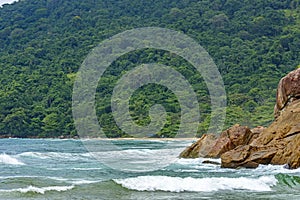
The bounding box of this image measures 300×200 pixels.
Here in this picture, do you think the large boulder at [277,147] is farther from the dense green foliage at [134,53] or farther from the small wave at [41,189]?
the dense green foliage at [134,53]

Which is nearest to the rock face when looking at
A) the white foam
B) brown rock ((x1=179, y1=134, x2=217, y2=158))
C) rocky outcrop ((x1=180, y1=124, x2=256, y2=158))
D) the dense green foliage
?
rocky outcrop ((x1=180, y1=124, x2=256, y2=158))

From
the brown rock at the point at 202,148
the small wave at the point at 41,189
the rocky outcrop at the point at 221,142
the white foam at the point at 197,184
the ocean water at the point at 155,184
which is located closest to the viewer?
the ocean water at the point at 155,184

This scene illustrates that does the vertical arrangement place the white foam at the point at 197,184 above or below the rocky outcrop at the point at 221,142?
below

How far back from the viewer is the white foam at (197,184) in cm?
2088

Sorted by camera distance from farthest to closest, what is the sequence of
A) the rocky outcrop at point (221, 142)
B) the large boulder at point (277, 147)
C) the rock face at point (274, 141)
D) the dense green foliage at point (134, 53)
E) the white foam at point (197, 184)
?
the dense green foliage at point (134, 53) < the rocky outcrop at point (221, 142) < the rock face at point (274, 141) < the large boulder at point (277, 147) < the white foam at point (197, 184)

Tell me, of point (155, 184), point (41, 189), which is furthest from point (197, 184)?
point (41, 189)

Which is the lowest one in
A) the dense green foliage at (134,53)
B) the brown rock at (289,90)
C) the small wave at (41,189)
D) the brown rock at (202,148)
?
the small wave at (41,189)

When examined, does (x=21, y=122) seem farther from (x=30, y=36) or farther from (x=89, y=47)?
(x=30, y=36)

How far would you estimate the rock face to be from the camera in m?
26.2

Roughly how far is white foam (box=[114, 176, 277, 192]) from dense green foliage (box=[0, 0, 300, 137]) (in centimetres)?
5711

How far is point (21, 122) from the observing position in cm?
9881

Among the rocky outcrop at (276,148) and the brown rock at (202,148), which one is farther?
the brown rock at (202,148)

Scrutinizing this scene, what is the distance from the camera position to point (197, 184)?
70.7ft

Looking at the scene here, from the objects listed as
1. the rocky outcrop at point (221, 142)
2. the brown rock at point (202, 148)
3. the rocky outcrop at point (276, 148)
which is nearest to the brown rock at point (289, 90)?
the rocky outcrop at point (276, 148)
